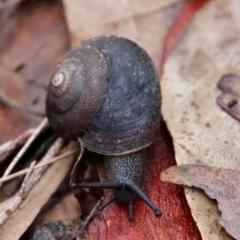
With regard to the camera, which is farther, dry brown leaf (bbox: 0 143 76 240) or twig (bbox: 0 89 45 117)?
twig (bbox: 0 89 45 117)

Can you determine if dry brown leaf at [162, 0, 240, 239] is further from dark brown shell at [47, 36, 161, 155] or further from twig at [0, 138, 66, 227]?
twig at [0, 138, 66, 227]

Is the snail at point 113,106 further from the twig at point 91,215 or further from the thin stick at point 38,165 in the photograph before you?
the thin stick at point 38,165

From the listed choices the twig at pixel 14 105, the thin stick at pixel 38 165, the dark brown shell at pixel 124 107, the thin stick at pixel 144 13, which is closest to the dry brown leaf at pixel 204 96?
the dark brown shell at pixel 124 107

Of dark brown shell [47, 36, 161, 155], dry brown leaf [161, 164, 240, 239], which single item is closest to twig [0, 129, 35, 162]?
dark brown shell [47, 36, 161, 155]

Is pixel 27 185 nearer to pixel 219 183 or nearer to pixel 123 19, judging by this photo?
pixel 219 183

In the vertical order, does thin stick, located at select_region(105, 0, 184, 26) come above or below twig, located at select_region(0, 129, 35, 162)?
below

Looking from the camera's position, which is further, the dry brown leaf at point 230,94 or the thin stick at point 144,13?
the thin stick at point 144,13

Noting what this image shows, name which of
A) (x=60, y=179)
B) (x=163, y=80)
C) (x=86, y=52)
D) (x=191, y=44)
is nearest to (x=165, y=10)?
(x=191, y=44)
